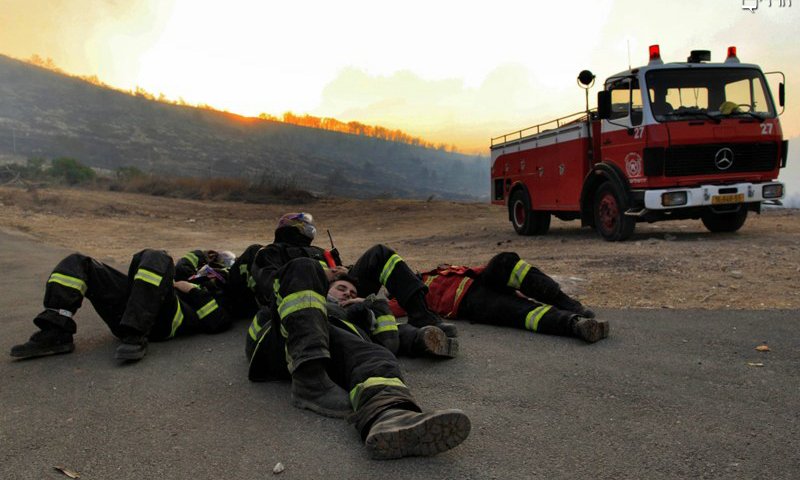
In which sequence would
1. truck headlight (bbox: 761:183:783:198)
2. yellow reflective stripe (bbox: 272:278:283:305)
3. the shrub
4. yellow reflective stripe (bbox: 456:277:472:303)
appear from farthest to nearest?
the shrub → truck headlight (bbox: 761:183:783:198) → yellow reflective stripe (bbox: 456:277:472:303) → yellow reflective stripe (bbox: 272:278:283:305)

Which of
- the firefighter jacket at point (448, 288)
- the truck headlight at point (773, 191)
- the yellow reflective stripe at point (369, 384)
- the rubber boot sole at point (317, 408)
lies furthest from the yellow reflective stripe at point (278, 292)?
the truck headlight at point (773, 191)

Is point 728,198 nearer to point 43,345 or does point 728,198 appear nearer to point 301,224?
point 301,224

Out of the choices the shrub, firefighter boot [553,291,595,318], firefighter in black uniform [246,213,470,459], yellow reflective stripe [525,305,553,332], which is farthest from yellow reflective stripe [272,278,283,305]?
the shrub

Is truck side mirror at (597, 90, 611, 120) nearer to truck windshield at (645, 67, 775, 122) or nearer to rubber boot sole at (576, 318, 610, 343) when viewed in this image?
truck windshield at (645, 67, 775, 122)

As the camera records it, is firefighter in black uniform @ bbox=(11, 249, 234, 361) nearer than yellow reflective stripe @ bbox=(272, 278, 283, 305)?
No

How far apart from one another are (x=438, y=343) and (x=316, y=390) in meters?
0.97

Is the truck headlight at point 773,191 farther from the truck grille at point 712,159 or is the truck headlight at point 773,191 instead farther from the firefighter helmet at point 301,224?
the firefighter helmet at point 301,224

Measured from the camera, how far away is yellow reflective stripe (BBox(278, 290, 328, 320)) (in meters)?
2.91

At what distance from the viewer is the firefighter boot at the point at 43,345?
12.3ft

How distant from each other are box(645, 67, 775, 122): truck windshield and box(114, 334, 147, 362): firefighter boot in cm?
805

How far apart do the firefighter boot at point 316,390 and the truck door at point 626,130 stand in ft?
25.2

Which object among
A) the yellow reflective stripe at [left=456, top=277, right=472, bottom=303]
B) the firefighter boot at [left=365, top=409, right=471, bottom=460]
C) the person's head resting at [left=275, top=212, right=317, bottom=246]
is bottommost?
the firefighter boot at [left=365, top=409, right=471, bottom=460]

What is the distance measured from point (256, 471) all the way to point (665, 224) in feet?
44.5

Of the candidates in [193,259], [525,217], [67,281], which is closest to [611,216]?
[525,217]
